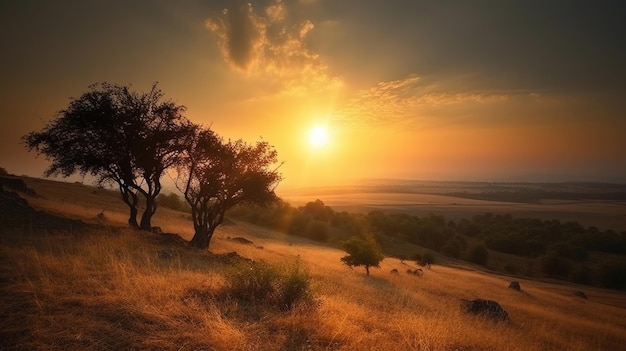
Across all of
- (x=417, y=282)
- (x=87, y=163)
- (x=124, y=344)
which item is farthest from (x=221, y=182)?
(x=417, y=282)


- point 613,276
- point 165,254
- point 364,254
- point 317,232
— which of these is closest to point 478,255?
point 613,276

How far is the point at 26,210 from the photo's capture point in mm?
19281

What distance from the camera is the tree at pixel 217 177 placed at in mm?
24312

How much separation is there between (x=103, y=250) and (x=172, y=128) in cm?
1391

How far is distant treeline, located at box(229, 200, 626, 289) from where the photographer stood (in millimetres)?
64500

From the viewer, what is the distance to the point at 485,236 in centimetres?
9262

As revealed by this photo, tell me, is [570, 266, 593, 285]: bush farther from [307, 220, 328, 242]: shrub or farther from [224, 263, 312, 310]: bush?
[224, 263, 312, 310]: bush

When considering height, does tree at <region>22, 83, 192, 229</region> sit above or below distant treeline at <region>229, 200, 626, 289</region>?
above

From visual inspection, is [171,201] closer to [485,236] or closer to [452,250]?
[452,250]

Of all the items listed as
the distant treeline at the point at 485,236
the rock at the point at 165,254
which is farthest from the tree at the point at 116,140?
the distant treeline at the point at 485,236

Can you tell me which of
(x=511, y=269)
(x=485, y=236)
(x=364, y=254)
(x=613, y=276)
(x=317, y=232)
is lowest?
(x=511, y=269)

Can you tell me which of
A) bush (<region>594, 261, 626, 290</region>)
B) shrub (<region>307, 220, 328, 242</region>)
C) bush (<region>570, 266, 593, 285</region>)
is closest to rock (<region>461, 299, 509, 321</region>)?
shrub (<region>307, 220, 328, 242</region>)

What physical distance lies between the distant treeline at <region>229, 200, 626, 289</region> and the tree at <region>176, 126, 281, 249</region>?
118 feet

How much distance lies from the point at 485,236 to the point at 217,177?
298 feet
